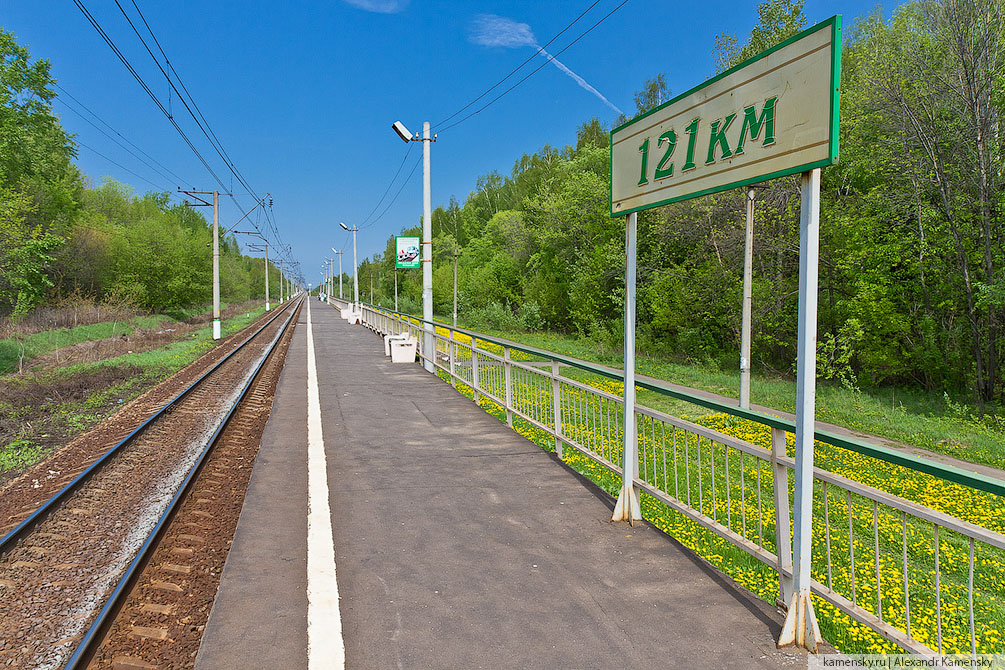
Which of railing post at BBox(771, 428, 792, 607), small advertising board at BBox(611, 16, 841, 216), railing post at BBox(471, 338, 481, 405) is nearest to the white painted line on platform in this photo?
railing post at BBox(771, 428, 792, 607)

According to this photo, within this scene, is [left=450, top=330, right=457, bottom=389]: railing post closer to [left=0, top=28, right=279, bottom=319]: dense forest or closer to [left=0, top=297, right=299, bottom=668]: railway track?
[left=0, top=297, right=299, bottom=668]: railway track

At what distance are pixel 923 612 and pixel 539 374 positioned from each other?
4508mm

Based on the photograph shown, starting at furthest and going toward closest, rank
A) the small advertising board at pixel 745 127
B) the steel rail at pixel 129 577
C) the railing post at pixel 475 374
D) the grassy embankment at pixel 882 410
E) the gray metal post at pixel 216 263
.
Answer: the gray metal post at pixel 216 263, the grassy embankment at pixel 882 410, the railing post at pixel 475 374, the steel rail at pixel 129 577, the small advertising board at pixel 745 127

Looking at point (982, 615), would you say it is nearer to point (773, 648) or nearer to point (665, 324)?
point (773, 648)

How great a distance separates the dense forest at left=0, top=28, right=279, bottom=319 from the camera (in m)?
31.0

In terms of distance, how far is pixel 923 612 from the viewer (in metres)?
4.55

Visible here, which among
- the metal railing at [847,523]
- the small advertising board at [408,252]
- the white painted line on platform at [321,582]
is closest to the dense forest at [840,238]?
the metal railing at [847,523]

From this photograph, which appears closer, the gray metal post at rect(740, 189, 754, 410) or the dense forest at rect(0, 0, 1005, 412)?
the gray metal post at rect(740, 189, 754, 410)

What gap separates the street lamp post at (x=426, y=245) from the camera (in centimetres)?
1592

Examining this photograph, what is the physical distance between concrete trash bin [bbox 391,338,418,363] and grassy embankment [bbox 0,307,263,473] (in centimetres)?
638

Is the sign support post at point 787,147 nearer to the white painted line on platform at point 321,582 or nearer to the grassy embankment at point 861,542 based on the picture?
the grassy embankment at point 861,542

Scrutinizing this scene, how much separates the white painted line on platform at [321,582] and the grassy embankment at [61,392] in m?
5.40

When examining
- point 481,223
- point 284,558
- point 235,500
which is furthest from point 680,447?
point 481,223

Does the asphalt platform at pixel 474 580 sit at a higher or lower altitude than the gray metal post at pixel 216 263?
lower
